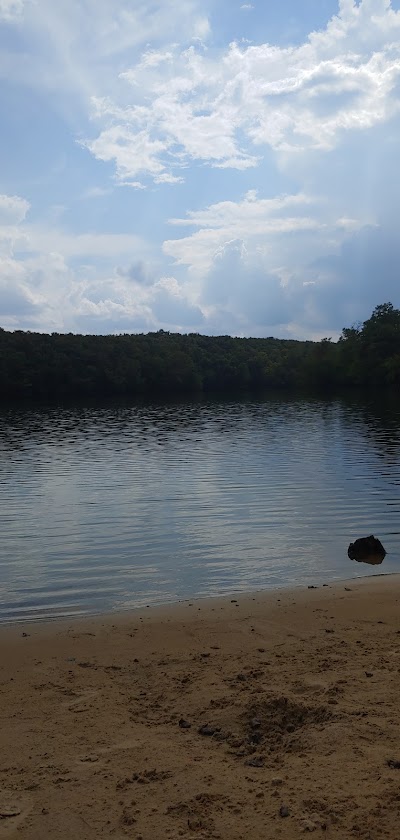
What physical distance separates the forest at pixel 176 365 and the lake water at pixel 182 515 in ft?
264

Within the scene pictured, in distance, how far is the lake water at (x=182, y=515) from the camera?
491 inches

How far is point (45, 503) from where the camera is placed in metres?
22.1

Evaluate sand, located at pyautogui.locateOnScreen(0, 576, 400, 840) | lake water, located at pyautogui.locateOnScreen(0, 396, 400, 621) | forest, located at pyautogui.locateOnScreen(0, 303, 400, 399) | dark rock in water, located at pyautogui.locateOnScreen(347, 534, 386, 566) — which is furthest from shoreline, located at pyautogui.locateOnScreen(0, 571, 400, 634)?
forest, located at pyautogui.locateOnScreen(0, 303, 400, 399)

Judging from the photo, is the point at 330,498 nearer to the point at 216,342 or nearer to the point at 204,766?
the point at 204,766

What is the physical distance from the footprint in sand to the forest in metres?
110

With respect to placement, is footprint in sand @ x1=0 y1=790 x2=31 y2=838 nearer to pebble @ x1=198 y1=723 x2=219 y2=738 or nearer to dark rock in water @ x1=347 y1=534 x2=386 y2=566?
pebble @ x1=198 y1=723 x2=219 y2=738

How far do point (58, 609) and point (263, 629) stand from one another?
145 inches

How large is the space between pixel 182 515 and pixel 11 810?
1448 centimetres

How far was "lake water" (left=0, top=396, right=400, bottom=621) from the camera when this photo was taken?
12.5 m

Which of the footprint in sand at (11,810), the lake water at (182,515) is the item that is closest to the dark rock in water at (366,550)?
the lake water at (182,515)

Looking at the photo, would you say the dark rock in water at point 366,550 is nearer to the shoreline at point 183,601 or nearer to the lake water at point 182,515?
the lake water at point 182,515

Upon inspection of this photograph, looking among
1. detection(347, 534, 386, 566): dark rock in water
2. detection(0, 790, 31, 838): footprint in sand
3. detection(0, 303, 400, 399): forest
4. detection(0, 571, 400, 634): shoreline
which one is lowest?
detection(0, 571, 400, 634): shoreline

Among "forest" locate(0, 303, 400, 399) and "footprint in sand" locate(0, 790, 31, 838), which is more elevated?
"forest" locate(0, 303, 400, 399)

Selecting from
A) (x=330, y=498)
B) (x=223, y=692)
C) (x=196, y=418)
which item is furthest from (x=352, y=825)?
(x=196, y=418)
